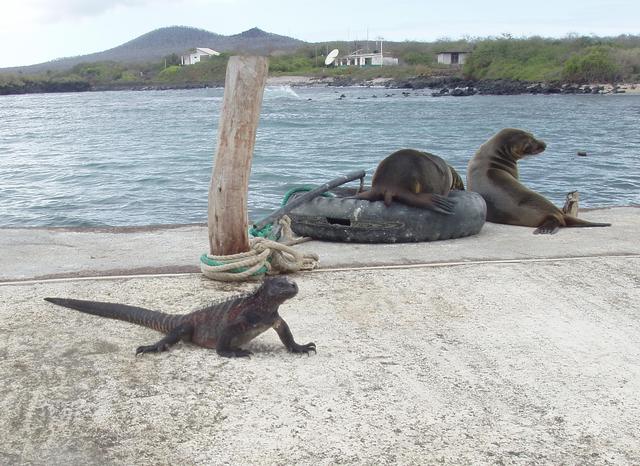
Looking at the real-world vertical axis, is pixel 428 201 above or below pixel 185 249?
above

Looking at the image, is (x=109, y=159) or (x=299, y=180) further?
(x=109, y=159)

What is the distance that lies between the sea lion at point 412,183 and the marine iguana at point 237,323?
327 cm

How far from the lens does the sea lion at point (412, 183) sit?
7457 millimetres

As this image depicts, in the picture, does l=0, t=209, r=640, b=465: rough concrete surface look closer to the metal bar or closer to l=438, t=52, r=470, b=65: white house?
the metal bar

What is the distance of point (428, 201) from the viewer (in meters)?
7.45

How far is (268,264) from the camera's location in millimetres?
5938

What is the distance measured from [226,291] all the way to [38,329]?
137cm

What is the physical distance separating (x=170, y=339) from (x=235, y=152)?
1.80 m

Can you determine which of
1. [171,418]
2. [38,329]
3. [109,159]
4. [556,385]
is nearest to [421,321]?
[556,385]

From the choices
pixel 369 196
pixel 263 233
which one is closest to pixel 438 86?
pixel 369 196

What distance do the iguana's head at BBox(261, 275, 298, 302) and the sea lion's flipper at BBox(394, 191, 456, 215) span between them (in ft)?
11.1

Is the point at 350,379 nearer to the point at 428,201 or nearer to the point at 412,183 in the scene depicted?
the point at 428,201

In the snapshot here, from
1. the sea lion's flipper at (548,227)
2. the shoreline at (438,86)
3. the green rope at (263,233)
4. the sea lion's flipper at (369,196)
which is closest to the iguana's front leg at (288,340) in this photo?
the green rope at (263,233)

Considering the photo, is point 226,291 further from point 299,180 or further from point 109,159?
point 109,159
